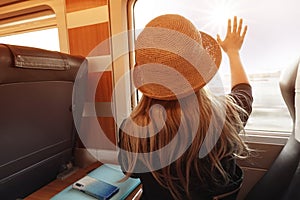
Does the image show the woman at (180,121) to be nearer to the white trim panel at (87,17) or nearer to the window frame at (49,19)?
the white trim panel at (87,17)

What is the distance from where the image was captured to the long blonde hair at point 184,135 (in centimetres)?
62

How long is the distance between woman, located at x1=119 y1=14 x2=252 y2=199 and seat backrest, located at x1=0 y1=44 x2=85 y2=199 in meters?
0.44

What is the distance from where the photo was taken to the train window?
Answer: 1.02m

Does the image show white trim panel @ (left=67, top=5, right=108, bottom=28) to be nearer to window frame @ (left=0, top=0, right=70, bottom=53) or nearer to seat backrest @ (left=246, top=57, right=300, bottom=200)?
window frame @ (left=0, top=0, right=70, bottom=53)

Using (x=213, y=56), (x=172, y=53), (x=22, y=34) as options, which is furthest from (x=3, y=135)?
(x=22, y=34)

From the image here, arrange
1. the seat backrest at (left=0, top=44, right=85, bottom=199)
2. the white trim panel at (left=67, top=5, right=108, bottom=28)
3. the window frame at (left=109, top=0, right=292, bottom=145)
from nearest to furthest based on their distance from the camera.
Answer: the seat backrest at (left=0, top=44, right=85, bottom=199), the window frame at (left=109, top=0, right=292, bottom=145), the white trim panel at (left=67, top=5, right=108, bottom=28)

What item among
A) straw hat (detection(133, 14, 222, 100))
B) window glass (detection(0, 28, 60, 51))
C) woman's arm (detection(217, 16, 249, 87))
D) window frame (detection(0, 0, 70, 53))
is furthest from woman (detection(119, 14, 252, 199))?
window glass (detection(0, 28, 60, 51))

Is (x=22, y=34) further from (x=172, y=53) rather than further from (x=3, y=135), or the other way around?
(x=172, y=53)

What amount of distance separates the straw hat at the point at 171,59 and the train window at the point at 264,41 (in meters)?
0.54

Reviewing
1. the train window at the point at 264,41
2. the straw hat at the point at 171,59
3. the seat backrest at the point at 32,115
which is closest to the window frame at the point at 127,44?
the train window at the point at 264,41

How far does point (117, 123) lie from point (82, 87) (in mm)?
307

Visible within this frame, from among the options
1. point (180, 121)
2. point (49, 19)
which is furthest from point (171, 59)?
point (49, 19)

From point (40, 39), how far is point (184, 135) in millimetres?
1450

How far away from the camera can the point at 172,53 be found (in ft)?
1.83
